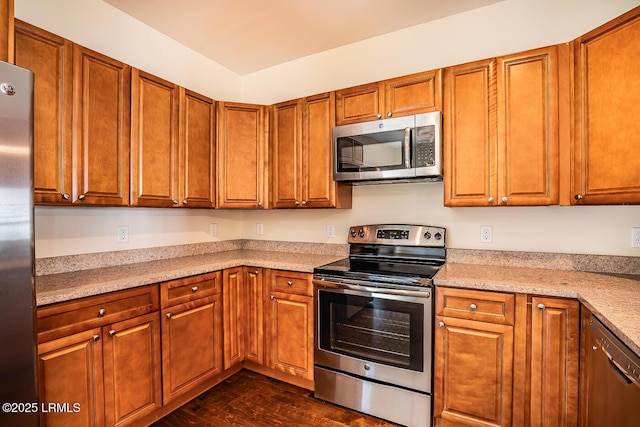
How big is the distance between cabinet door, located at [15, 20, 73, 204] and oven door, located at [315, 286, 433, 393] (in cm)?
164

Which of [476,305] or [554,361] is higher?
[476,305]

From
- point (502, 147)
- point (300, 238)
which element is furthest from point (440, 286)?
point (300, 238)

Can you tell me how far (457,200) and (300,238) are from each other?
147 cm

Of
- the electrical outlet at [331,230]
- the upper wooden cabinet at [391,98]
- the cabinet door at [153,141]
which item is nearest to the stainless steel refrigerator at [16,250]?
the cabinet door at [153,141]

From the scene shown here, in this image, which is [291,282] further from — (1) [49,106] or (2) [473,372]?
(1) [49,106]

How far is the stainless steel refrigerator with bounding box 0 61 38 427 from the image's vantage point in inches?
41.8

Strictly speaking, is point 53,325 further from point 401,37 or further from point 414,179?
point 401,37

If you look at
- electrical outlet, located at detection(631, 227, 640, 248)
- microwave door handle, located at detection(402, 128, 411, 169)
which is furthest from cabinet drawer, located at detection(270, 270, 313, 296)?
electrical outlet, located at detection(631, 227, 640, 248)

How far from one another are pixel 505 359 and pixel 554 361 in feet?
0.71

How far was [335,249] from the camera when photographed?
2.82 m

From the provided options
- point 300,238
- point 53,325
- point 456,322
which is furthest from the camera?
point 300,238

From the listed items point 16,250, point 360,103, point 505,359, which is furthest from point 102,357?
point 360,103

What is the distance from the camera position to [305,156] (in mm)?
2611

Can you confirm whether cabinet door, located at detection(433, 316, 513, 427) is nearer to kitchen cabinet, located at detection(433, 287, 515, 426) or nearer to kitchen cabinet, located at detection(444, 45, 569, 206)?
kitchen cabinet, located at detection(433, 287, 515, 426)
